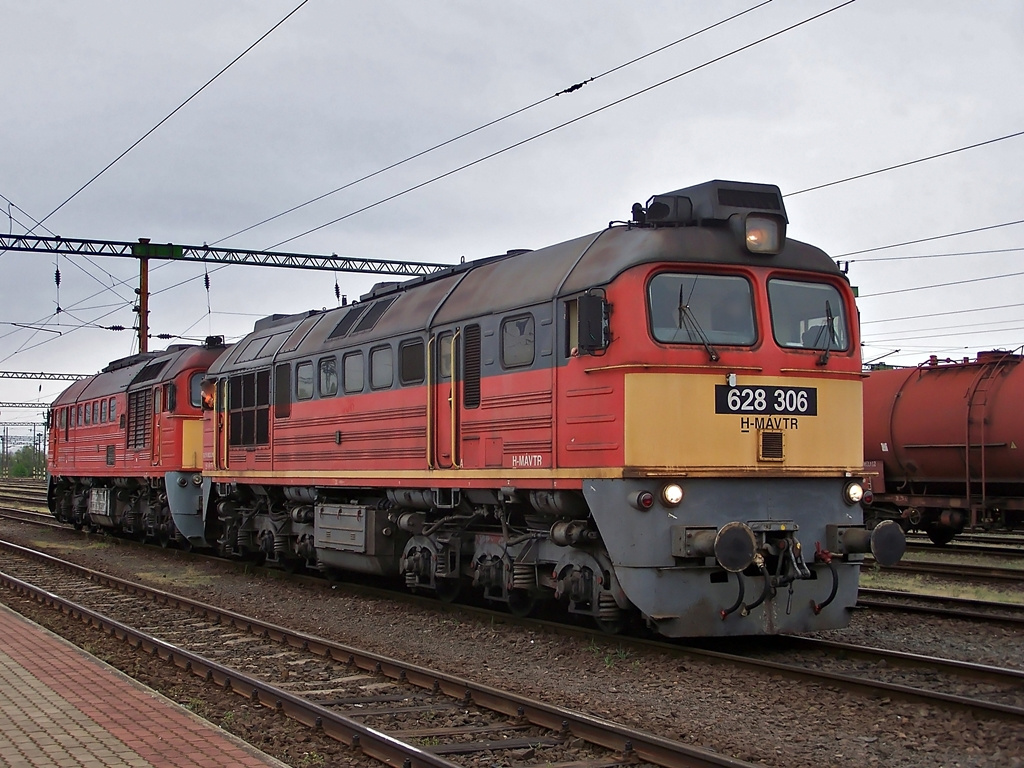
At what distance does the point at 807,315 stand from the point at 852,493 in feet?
6.28

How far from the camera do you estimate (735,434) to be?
1113 centimetres

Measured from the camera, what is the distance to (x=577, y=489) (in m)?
11.6

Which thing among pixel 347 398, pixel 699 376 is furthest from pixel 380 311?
pixel 699 376

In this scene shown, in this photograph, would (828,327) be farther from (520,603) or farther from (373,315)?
(373,315)

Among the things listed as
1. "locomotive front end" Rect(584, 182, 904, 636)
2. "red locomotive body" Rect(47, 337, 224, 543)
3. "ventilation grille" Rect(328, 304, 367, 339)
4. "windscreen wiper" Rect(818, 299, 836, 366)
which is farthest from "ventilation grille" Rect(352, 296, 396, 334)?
"red locomotive body" Rect(47, 337, 224, 543)

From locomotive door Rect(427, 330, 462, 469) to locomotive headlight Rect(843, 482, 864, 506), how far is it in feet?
14.9

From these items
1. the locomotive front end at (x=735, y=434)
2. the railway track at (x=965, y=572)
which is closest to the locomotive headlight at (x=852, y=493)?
the locomotive front end at (x=735, y=434)

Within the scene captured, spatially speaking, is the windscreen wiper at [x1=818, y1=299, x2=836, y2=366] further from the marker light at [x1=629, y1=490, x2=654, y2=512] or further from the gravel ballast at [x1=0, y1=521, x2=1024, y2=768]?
the gravel ballast at [x1=0, y1=521, x2=1024, y2=768]

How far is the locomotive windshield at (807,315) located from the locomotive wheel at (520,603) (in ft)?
14.5

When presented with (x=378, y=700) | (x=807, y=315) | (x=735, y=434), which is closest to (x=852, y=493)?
(x=735, y=434)

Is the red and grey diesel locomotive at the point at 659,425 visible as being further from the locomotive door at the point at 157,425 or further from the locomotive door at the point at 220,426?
the locomotive door at the point at 157,425

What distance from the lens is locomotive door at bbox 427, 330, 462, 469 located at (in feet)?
45.0

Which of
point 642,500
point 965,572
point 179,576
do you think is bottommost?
point 179,576

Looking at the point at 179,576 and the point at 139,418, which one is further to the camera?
the point at 139,418
